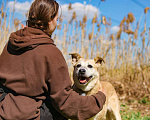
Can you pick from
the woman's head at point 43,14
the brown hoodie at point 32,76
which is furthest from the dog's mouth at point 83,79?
the woman's head at point 43,14

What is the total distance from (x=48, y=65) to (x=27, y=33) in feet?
1.05

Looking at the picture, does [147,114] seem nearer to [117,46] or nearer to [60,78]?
[117,46]

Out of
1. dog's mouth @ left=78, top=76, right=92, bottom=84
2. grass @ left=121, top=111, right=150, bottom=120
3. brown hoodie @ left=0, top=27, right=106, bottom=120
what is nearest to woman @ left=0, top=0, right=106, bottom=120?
brown hoodie @ left=0, top=27, right=106, bottom=120

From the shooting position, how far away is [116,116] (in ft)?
10.0

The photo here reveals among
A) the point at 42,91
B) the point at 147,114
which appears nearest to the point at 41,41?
Answer: the point at 42,91

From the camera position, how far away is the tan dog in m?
2.73

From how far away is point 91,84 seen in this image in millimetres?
2787

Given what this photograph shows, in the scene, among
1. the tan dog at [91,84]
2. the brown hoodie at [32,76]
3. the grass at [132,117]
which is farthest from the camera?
the grass at [132,117]

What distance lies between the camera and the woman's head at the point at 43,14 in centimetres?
155

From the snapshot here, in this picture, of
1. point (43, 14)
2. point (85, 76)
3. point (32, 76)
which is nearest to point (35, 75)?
point (32, 76)

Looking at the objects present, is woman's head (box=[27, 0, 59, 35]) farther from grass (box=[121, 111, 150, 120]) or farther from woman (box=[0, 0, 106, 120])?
grass (box=[121, 111, 150, 120])

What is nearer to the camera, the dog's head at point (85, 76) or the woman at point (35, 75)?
→ the woman at point (35, 75)

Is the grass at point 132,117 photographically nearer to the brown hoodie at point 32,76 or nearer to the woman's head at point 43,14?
the brown hoodie at point 32,76

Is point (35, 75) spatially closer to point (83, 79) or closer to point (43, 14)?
point (43, 14)
